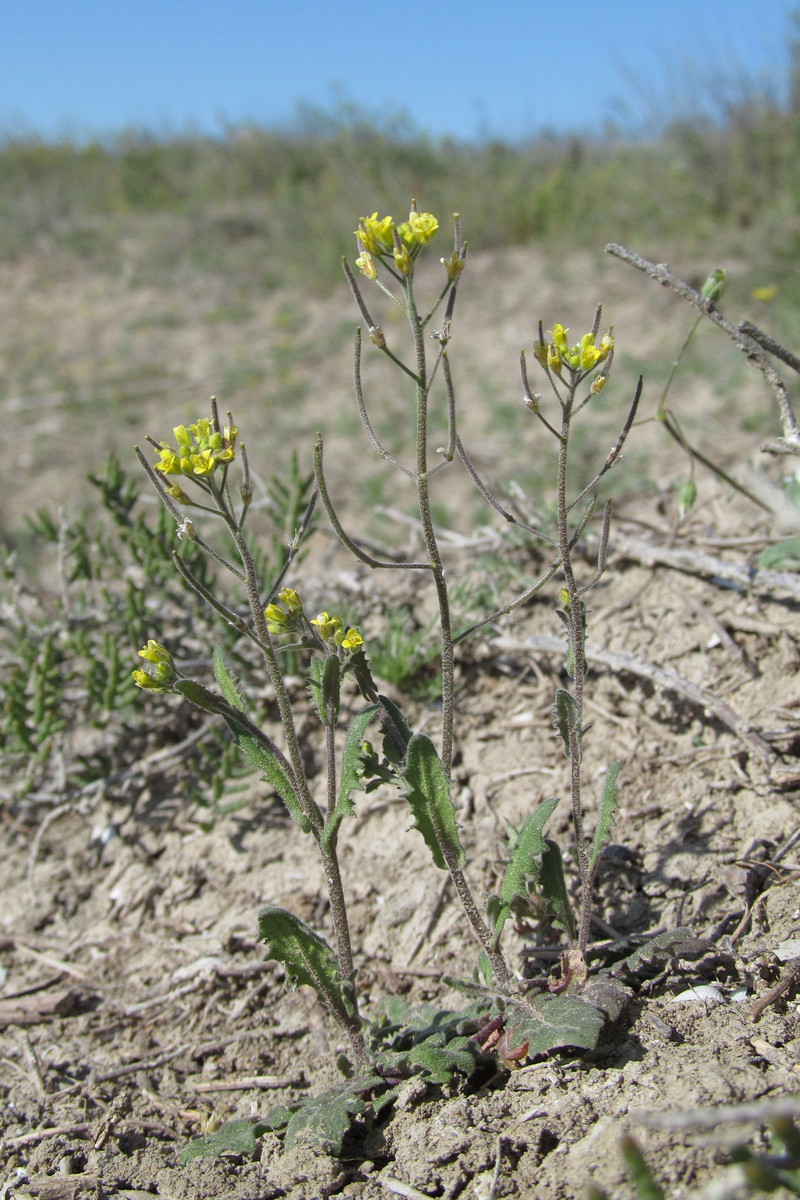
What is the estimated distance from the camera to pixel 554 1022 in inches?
65.2

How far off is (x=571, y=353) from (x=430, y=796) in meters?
0.90

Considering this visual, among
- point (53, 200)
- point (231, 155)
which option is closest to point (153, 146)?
point (231, 155)

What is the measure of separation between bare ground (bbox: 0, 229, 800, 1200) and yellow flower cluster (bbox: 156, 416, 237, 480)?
1.33m

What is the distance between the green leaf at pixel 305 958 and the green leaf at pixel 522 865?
354 millimetres

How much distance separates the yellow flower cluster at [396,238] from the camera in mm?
1514

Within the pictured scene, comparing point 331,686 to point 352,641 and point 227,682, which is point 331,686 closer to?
point 352,641

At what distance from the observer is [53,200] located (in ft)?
37.7

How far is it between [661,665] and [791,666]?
1.22ft

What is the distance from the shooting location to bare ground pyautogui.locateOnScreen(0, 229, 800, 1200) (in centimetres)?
163

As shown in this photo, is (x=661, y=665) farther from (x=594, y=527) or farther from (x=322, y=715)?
(x=322, y=715)

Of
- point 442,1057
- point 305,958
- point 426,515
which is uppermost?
point 426,515

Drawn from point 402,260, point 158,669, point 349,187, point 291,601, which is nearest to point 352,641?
point 291,601

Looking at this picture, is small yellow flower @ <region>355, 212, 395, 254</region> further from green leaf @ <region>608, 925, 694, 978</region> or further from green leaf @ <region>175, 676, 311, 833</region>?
green leaf @ <region>608, 925, 694, 978</region>

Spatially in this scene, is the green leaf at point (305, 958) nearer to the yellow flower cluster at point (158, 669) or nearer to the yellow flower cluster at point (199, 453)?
the yellow flower cluster at point (158, 669)
